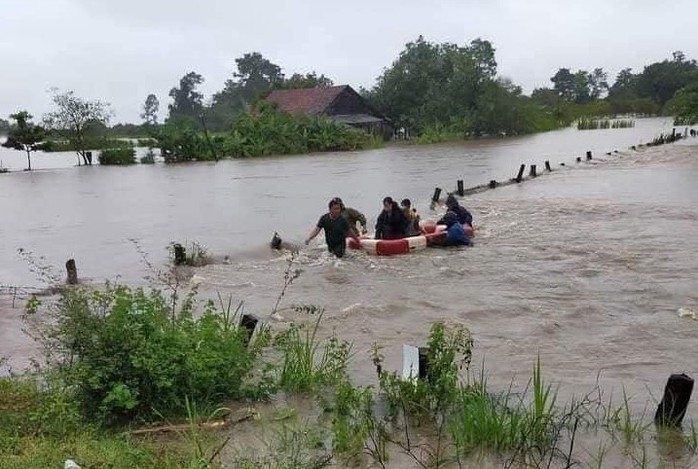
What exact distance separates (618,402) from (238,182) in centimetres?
2644

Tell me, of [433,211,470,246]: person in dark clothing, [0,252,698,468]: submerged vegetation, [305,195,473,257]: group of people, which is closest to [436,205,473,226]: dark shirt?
[305,195,473,257]: group of people

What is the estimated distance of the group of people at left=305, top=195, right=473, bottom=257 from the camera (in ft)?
45.1

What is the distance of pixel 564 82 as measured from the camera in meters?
119

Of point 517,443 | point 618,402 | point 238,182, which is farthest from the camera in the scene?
point 238,182

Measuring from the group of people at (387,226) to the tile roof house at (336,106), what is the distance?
3948 centimetres

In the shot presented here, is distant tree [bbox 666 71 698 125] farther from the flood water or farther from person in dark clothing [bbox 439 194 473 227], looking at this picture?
person in dark clothing [bbox 439 194 473 227]

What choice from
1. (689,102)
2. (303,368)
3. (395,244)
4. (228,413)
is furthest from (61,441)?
(689,102)

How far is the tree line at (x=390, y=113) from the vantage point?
46.1m

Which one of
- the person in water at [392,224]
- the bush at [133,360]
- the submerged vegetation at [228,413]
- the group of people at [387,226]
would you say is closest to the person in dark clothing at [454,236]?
the group of people at [387,226]

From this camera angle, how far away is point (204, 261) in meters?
14.7

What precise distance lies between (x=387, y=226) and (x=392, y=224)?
11cm

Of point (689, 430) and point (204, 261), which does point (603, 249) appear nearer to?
point (204, 261)

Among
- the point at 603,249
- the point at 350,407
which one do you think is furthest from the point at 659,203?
the point at 350,407

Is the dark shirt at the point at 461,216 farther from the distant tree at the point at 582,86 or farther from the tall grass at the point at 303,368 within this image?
the distant tree at the point at 582,86
